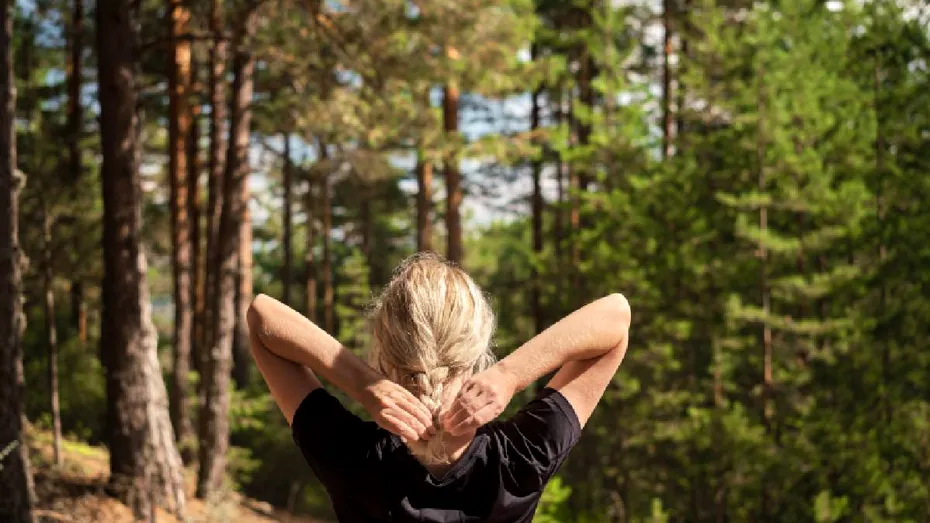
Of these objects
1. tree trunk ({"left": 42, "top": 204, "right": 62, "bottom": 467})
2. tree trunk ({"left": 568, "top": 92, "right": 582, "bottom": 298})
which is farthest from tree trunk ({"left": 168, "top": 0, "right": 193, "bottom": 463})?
tree trunk ({"left": 568, "top": 92, "right": 582, "bottom": 298})

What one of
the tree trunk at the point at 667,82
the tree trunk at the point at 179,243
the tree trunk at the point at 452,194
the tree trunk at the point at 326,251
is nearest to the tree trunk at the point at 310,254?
the tree trunk at the point at 326,251

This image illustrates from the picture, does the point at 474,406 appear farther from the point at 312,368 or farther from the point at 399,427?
the point at 312,368

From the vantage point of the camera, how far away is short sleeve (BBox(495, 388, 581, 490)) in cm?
212

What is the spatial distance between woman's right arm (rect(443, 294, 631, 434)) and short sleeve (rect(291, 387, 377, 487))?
0.22 meters

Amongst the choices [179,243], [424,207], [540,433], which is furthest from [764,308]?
[540,433]

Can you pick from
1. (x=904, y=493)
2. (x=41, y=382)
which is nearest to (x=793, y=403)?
(x=904, y=493)

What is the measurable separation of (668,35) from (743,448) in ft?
41.5

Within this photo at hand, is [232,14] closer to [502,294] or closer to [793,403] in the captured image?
[793,403]

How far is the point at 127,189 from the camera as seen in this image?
10.0 m

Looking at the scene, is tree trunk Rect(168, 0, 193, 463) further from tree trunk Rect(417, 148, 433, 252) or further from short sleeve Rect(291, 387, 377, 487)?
short sleeve Rect(291, 387, 377, 487)

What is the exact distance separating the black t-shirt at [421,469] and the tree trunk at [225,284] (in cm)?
1244

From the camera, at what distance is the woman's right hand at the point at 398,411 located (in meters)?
1.94

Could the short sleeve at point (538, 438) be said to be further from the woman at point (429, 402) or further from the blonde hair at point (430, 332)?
the blonde hair at point (430, 332)

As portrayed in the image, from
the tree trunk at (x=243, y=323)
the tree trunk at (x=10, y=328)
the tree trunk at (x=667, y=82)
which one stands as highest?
A: the tree trunk at (x=667, y=82)
